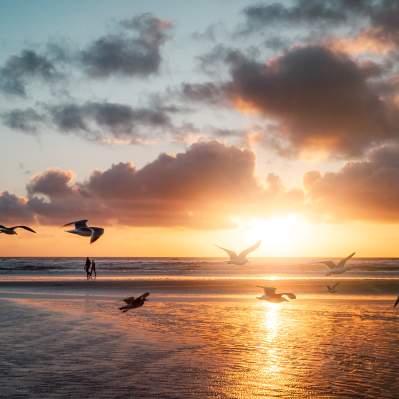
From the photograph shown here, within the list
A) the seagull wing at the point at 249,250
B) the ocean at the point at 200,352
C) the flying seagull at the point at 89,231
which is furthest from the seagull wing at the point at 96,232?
the seagull wing at the point at 249,250

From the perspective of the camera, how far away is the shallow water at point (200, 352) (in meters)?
11.9

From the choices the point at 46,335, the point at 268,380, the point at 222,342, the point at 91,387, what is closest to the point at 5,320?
the point at 46,335

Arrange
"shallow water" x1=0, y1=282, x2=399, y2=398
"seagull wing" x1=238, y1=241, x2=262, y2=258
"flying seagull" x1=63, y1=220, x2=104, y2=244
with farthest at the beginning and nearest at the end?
1. "seagull wing" x1=238, y1=241, x2=262, y2=258
2. "flying seagull" x1=63, y1=220, x2=104, y2=244
3. "shallow water" x1=0, y1=282, x2=399, y2=398

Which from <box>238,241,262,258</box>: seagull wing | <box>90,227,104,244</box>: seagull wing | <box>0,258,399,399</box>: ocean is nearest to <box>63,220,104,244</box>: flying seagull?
<box>90,227,104,244</box>: seagull wing

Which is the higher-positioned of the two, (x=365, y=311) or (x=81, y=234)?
(x=81, y=234)

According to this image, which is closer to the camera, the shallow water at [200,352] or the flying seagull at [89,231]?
the shallow water at [200,352]

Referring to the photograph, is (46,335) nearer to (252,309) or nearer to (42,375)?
(42,375)

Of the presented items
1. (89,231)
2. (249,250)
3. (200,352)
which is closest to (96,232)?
(89,231)

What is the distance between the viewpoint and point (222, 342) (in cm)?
1764

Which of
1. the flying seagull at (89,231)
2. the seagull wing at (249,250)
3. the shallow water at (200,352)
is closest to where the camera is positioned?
the shallow water at (200,352)

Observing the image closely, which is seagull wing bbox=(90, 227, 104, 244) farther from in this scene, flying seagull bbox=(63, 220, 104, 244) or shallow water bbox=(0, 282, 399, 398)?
shallow water bbox=(0, 282, 399, 398)

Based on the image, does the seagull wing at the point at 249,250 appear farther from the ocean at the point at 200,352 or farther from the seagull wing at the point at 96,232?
the seagull wing at the point at 96,232

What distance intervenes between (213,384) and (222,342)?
5396 millimetres

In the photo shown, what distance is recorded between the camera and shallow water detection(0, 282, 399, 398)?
11898mm
